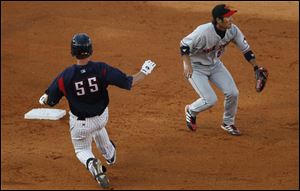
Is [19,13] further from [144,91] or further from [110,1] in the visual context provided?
[144,91]

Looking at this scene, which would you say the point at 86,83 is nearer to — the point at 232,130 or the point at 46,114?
the point at 232,130

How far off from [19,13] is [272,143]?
9.88m

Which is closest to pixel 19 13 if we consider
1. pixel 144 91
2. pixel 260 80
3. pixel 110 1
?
pixel 110 1

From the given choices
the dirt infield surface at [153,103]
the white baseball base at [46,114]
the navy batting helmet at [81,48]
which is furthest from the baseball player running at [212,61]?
the white baseball base at [46,114]

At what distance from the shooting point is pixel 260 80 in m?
9.41

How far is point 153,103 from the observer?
37.3 feet

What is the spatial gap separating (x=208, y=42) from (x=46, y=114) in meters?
3.07

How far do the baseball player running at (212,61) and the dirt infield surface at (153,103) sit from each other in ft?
1.61

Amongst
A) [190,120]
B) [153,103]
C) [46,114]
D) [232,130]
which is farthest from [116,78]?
[153,103]

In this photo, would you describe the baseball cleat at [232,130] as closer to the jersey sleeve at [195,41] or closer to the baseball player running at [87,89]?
the jersey sleeve at [195,41]

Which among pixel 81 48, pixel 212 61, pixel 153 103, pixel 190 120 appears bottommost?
pixel 153 103

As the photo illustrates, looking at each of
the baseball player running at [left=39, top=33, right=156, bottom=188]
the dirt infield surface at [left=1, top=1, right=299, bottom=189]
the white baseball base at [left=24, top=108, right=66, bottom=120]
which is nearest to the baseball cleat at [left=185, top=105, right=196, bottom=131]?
the dirt infield surface at [left=1, top=1, right=299, bottom=189]

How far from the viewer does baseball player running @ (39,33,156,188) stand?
7.59 m

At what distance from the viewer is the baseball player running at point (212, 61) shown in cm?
911
